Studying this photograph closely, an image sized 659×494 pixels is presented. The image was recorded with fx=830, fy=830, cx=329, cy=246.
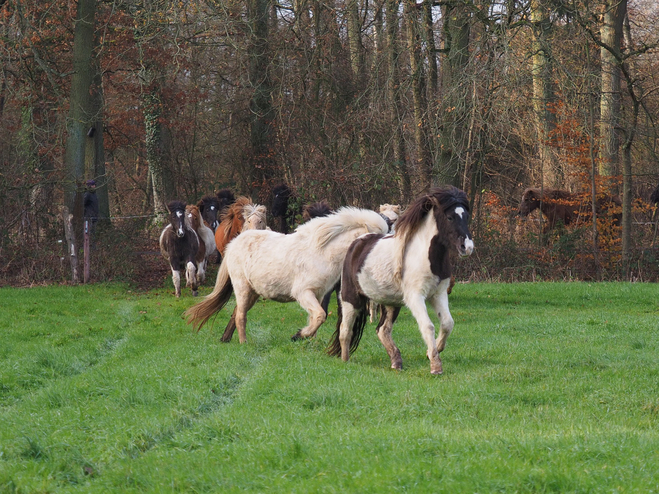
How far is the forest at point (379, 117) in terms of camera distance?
66.9 feet

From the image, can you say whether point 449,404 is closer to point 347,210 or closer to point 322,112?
point 347,210

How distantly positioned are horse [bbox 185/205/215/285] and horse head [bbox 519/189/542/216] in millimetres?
9149

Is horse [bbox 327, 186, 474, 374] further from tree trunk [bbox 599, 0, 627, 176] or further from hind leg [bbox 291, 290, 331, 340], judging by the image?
tree trunk [bbox 599, 0, 627, 176]

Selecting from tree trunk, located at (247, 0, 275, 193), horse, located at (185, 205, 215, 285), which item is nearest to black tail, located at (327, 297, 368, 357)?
horse, located at (185, 205, 215, 285)

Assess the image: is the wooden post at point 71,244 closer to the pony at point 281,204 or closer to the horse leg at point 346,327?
the pony at point 281,204

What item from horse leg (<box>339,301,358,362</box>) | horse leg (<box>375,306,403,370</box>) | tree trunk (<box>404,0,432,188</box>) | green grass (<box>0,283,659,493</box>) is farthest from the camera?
tree trunk (<box>404,0,432,188</box>)

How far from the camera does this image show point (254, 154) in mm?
30609

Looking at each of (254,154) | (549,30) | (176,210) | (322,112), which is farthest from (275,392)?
(254,154)

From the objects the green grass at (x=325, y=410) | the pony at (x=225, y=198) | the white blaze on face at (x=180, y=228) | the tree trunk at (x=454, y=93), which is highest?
the tree trunk at (x=454, y=93)

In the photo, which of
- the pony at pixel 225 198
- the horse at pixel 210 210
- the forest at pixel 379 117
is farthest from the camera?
the pony at pixel 225 198

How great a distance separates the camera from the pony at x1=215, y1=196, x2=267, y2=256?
1823 centimetres

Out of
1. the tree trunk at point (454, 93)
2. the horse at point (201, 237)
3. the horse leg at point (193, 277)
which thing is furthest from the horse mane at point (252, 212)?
the tree trunk at point (454, 93)

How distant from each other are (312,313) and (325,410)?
351 centimetres

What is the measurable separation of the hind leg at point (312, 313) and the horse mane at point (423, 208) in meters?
1.40
